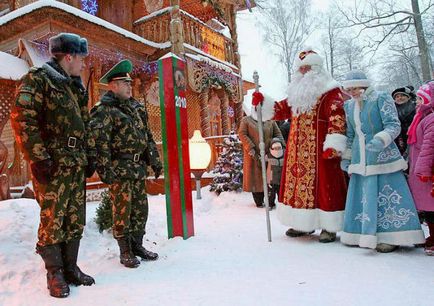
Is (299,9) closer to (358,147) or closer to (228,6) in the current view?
(228,6)

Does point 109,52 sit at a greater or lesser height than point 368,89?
greater

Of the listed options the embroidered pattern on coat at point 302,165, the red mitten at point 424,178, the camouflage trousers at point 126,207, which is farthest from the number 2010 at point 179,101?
the red mitten at point 424,178

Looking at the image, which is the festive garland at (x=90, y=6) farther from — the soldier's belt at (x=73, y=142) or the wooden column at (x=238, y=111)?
the soldier's belt at (x=73, y=142)

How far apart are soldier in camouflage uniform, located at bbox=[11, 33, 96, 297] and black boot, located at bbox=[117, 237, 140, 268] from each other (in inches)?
17.1

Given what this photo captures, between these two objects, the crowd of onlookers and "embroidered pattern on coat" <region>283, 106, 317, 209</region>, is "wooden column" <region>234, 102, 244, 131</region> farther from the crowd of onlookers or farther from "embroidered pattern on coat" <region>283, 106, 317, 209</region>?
"embroidered pattern on coat" <region>283, 106, 317, 209</region>

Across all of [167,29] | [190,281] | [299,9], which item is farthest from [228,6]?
[299,9]

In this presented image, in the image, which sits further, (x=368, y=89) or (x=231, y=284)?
(x=368, y=89)

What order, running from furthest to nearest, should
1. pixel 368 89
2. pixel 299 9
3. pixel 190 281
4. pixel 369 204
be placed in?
pixel 299 9
pixel 368 89
pixel 369 204
pixel 190 281

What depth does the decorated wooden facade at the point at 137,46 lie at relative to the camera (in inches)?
294

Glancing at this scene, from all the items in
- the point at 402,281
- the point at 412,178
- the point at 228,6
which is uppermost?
the point at 228,6

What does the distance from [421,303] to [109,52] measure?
342 inches

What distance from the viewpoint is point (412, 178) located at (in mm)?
3236

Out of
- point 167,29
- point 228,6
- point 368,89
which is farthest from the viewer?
point 228,6

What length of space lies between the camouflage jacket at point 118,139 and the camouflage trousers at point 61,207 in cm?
31
